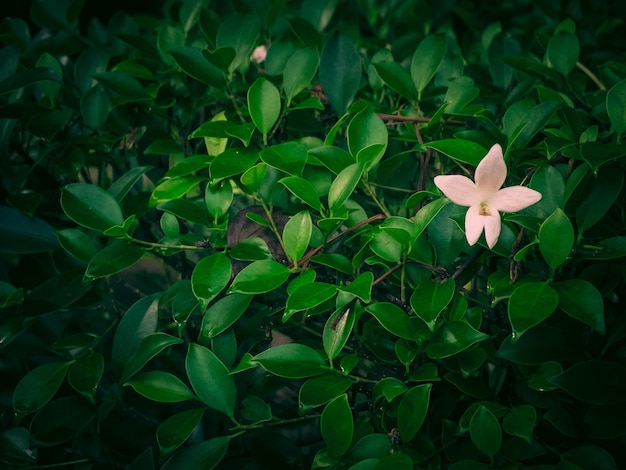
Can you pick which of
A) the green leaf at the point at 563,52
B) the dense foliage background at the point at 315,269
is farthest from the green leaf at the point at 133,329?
the green leaf at the point at 563,52

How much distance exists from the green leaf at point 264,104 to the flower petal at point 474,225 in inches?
13.2

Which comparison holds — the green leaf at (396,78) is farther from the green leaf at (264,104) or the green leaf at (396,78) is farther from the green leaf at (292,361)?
the green leaf at (292,361)

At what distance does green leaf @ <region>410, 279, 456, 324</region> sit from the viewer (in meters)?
0.76

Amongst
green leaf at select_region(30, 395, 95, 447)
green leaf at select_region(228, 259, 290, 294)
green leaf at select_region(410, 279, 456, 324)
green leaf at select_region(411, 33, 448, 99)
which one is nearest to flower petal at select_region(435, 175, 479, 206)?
green leaf at select_region(410, 279, 456, 324)

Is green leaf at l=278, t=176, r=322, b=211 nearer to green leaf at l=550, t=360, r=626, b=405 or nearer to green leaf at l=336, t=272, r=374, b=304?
green leaf at l=336, t=272, r=374, b=304

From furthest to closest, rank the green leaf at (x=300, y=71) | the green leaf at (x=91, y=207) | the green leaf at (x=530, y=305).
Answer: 1. the green leaf at (x=300, y=71)
2. the green leaf at (x=91, y=207)
3. the green leaf at (x=530, y=305)

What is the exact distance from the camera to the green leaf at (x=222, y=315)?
828 millimetres

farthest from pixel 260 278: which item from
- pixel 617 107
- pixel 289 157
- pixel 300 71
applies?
pixel 617 107

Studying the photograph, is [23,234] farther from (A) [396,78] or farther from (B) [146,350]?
(A) [396,78]

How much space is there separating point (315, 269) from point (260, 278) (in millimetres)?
153

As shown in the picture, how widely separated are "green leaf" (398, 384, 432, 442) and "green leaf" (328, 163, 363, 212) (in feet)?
0.79

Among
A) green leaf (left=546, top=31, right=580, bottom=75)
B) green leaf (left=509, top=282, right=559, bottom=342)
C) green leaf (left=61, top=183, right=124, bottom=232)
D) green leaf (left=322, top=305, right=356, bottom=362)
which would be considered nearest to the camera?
green leaf (left=509, top=282, right=559, bottom=342)

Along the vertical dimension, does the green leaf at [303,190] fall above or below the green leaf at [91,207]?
above

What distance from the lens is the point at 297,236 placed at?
81 centimetres
